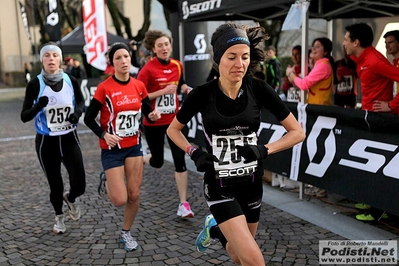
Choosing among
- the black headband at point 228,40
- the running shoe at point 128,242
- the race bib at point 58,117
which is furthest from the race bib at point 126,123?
the black headband at point 228,40

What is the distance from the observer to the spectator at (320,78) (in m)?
5.75

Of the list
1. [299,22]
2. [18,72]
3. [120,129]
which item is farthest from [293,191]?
[18,72]

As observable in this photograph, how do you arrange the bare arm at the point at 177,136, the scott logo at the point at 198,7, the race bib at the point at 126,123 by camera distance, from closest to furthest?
the bare arm at the point at 177,136 → the race bib at the point at 126,123 → the scott logo at the point at 198,7

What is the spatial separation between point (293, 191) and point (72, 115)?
128 inches

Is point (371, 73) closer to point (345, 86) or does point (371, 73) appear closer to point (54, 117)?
point (345, 86)

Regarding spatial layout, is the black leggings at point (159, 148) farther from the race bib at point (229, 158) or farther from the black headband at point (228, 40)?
the black headband at point (228, 40)

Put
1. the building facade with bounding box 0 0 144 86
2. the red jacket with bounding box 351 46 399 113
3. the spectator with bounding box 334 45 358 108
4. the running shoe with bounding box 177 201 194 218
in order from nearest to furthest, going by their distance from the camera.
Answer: the red jacket with bounding box 351 46 399 113 < the running shoe with bounding box 177 201 194 218 < the spectator with bounding box 334 45 358 108 < the building facade with bounding box 0 0 144 86

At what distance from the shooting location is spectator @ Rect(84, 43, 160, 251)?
4.17 meters

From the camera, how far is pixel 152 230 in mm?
4848

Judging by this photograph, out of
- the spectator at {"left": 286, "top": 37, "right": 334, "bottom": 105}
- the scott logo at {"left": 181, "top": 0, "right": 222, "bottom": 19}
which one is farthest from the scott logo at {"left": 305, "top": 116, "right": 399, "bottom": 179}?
the scott logo at {"left": 181, "top": 0, "right": 222, "bottom": 19}

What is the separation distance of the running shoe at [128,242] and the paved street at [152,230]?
57 millimetres

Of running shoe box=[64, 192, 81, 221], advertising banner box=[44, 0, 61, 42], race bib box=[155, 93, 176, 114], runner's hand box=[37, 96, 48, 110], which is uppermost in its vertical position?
advertising banner box=[44, 0, 61, 42]

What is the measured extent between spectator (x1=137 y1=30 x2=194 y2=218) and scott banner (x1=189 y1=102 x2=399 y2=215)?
1.53 meters

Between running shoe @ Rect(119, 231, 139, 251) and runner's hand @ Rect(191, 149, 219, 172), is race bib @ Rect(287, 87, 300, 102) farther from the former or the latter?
runner's hand @ Rect(191, 149, 219, 172)
